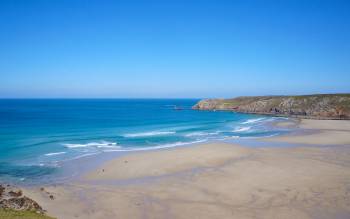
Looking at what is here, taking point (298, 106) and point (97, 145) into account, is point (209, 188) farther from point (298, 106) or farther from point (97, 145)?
point (298, 106)

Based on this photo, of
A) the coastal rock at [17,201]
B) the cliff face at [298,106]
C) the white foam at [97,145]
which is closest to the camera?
the coastal rock at [17,201]

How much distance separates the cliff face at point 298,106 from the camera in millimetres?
80412

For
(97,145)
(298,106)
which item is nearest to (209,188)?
(97,145)

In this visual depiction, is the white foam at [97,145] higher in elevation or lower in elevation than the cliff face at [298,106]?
lower

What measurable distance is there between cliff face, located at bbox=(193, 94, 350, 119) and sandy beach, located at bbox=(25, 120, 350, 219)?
53.6 metres

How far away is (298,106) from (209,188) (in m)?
80.8

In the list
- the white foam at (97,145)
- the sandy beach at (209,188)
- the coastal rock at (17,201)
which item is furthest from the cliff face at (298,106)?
the coastal rock at (17,201)

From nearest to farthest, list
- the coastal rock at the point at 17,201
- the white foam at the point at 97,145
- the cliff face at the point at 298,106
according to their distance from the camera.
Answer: the coastal rock at the point at 17,201 → the white foam at the point at 97,145 → the cliff face at the point at 298,106

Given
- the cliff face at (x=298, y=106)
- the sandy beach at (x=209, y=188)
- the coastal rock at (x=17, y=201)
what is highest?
the cliff face at (x=298, y=106)

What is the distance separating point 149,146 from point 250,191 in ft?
65.4

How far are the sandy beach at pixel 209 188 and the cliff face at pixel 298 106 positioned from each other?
53.6m

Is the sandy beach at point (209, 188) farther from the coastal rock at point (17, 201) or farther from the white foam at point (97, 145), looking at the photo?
the white foam at point (97, 145)

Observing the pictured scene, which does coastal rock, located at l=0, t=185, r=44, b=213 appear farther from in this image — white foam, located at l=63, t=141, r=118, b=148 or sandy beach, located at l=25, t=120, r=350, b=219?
white foam, located at l=63, t=141, r=118, b=148

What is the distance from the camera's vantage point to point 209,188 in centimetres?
2053
